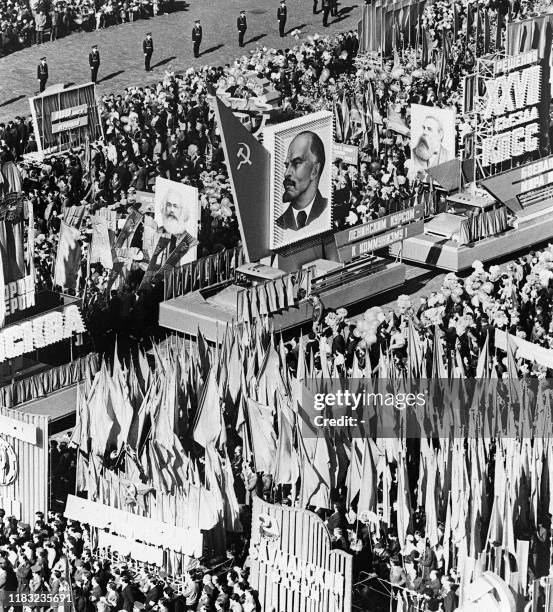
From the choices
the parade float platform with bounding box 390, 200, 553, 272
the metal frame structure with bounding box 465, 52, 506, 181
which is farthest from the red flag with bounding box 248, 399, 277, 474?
the metal frame structure with bounding box 465, 52, 506, 181

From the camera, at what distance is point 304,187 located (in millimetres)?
38031

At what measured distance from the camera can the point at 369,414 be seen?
2952 centimetres

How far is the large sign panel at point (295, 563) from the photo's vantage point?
25641 mm

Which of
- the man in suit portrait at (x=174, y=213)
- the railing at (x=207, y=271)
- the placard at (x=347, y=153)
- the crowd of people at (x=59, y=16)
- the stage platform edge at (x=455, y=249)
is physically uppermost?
the crowd of people at (x=59, y=16)

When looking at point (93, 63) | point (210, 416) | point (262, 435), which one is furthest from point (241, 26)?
point (262, 435)

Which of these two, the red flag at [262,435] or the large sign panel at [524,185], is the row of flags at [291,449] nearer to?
the red flag at [262,435]

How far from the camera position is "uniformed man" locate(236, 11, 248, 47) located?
50781 millimetres

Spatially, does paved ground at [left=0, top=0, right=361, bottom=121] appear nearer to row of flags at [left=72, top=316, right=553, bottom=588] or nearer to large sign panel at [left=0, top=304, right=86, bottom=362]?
large sign panel at [left=0, top=304, right=86, bottom=362]

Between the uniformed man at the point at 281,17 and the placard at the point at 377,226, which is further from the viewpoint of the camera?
the uniformed man at the point at 281,17

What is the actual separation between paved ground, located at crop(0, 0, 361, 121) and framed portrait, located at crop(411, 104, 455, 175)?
8.49 meters

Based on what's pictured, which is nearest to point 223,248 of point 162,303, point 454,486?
point 162,303

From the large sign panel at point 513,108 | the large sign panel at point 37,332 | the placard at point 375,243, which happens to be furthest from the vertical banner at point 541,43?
the large sign panel at point 37,332

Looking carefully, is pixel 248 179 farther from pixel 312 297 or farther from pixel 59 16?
pixel 59 16

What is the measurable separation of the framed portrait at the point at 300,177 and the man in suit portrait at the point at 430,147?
474 centimetres
